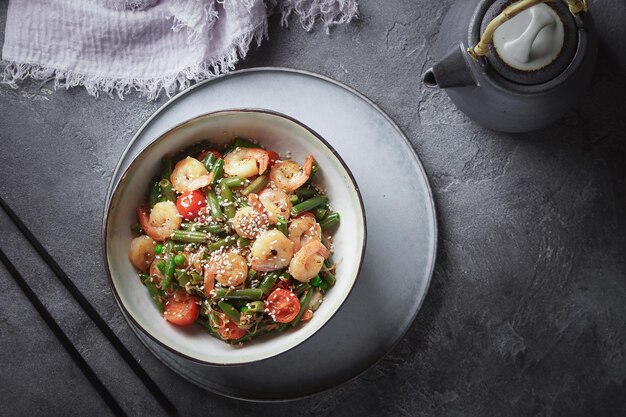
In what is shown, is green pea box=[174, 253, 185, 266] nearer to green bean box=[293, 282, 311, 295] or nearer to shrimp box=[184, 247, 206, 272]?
shrimp box=[184, 247, 206, 272]

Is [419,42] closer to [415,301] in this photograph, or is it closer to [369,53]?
[369,53]

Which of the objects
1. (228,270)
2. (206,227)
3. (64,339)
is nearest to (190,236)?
(206,227)

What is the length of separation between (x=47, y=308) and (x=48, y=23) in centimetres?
91

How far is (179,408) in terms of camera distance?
1904 millimetres

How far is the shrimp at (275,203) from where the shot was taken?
1545mm

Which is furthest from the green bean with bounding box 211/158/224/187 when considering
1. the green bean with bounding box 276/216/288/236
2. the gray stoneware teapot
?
the gray stoneware teapot

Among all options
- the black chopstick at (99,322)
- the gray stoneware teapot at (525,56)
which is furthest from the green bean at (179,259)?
the gray stoneware teapot at (525,56)

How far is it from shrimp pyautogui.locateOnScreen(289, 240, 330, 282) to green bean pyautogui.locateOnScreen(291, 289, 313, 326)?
0.05 m

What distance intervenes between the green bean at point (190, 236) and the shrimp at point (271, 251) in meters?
0.14

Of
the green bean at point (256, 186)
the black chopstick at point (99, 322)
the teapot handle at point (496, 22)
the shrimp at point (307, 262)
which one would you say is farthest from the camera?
A: the black chopstick at point (99, 322)

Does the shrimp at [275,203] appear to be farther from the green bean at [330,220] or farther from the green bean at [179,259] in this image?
the green bean at [179,259]

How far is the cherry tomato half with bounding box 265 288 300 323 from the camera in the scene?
60.0 inches

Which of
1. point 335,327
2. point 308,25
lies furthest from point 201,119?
point 335,327

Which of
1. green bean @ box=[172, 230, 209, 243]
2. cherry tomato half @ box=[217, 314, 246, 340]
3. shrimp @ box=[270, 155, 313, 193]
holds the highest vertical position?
shrimp @ box=[270, 155, 313, 193]
